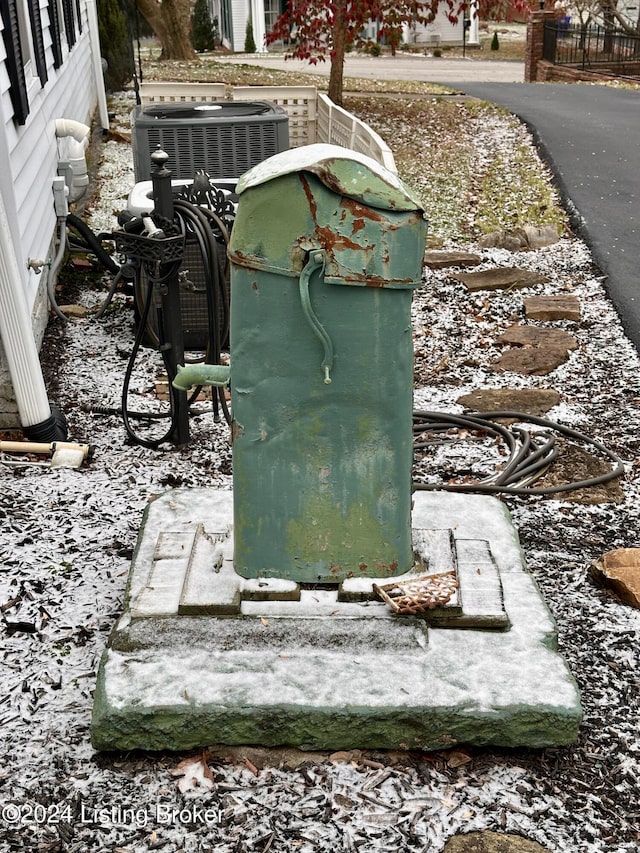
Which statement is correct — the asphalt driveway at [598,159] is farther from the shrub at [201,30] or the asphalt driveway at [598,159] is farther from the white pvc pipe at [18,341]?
the shrub at [201,30]

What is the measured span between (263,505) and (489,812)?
1.13 metres

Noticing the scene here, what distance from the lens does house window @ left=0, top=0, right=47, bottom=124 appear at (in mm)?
6070

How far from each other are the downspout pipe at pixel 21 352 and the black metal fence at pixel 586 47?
22.5 meters

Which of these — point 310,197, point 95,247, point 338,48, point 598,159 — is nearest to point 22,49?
point 95,247

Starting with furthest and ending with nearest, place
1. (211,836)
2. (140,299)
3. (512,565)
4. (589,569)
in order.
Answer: (140,299)
(589,569)
(512,565)
(211,836)

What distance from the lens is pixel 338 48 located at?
14.4 meters

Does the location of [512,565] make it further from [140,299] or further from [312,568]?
[140,299]

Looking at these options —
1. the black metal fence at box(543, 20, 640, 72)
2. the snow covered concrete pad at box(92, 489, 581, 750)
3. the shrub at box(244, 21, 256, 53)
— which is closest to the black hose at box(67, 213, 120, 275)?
the snow covered concrete pad at box(92, 489, 581, 750)

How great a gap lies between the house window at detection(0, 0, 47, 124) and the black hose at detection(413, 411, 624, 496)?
3.42 metres

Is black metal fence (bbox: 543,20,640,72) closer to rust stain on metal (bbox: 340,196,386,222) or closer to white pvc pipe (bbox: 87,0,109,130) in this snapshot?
white pvc pipe (bbox: 87,0,109,130)

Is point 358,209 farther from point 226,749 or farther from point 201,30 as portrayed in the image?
point 201,30

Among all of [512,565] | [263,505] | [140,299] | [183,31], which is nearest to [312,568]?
[263,505]

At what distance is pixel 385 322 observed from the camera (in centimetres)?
284

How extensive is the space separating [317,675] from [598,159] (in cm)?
1031
